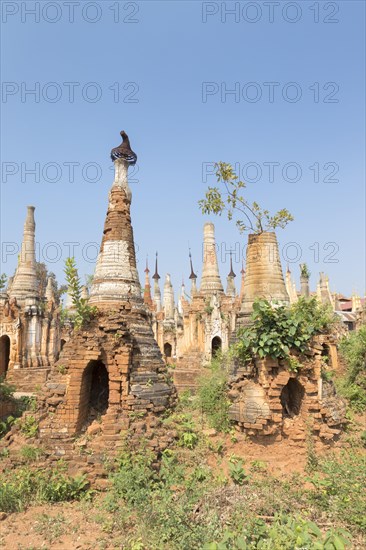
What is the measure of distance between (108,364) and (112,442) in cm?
160

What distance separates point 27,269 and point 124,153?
12.3 meters

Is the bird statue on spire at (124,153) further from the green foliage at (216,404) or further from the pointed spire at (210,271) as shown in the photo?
the pointed spire at (210,271)

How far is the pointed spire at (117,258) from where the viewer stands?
9703 mm

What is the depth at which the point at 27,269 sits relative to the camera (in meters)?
20.5

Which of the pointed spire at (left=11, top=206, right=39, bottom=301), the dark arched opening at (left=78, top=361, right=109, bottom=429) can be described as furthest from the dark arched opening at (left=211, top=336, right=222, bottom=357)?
the dark arched opening at (left=78, top=361, right=109, bottom=429)

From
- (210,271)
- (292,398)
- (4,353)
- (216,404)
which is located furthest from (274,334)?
(4,353)

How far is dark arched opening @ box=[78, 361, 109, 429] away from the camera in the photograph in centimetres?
827

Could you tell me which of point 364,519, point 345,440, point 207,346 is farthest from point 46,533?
point 207,346

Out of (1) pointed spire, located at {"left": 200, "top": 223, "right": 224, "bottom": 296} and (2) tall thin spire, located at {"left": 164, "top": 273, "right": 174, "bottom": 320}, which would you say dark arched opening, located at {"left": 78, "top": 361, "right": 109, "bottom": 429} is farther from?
(2) tall thin spire, located at {"left": 164, "top": 273, "right": 174, "bottom": 320}

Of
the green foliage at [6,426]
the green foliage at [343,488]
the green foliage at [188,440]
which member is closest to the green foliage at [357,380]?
the green foliage at [343,488]

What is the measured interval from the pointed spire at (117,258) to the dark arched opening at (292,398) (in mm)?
4481

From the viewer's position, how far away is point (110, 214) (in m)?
10.3

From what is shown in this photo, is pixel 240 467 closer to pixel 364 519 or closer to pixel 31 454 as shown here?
pixel 364 519

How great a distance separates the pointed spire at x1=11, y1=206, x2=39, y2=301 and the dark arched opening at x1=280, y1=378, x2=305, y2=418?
592 inches
